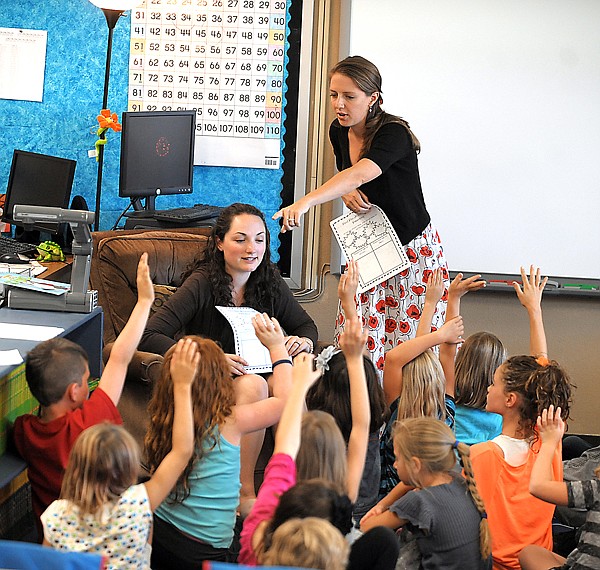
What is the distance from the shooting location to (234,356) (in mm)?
2938

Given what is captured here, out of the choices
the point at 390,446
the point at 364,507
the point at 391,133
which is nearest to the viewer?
the point at 364,507

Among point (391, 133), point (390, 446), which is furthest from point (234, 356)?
point (391, 133)

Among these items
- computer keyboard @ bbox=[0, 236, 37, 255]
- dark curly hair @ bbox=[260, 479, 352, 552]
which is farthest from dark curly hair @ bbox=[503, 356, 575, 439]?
computer keyboard @ bbox=[0, 236, 37, 255]

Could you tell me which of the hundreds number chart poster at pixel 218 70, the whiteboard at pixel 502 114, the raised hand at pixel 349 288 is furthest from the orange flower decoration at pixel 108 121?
the raised hand at pixel 349 288

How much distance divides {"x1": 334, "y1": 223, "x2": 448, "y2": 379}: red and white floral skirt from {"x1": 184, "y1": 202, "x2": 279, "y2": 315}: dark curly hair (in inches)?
13.9

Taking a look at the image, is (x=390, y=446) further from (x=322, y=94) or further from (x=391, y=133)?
(x=322, y=94)

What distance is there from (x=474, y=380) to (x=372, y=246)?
66 centimetres

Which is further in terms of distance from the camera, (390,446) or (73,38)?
(73,38)

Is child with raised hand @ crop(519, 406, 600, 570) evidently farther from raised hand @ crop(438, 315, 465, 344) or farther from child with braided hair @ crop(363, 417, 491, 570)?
raised hand @ crop(438, 315, 465, 344)

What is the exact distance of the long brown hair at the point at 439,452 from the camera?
206 centimetres

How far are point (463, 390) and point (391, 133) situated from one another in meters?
0.91

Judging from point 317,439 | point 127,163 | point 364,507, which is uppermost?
point 127,163

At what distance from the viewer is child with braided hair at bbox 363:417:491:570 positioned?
203 cm

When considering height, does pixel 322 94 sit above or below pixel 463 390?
above
